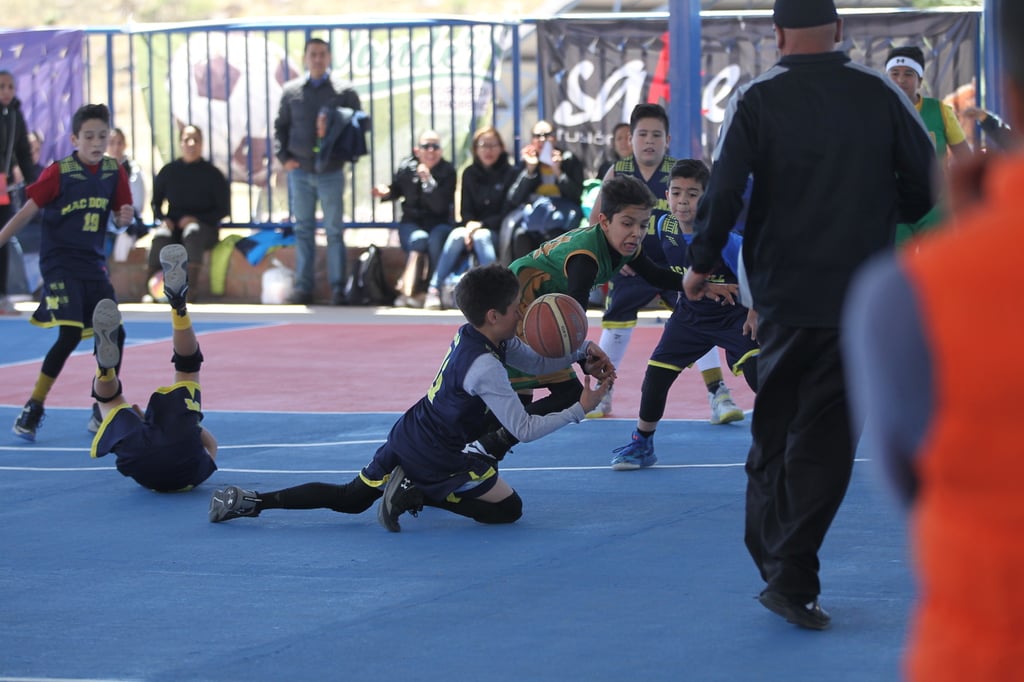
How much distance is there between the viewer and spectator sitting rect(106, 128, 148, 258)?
1628 centimetres

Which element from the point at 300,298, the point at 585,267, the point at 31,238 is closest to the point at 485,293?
the point at 585,267

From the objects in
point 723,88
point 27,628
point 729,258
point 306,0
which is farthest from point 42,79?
point 306,0

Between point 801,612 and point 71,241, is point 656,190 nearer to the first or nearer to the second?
point 71,241

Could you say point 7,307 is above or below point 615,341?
below

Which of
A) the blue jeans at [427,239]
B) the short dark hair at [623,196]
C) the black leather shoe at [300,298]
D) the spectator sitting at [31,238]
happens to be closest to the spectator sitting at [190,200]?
the black leather shoe at [300,298]

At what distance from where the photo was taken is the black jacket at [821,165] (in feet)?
15.7

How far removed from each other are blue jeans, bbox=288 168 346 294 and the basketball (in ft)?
30.6

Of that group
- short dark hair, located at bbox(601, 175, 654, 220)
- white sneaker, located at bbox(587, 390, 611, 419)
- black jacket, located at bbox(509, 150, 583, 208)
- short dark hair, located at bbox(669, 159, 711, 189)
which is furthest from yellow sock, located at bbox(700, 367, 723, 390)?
black jacket, located at bbox(509, 150, 583, 208)

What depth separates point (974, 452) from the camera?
1.78m

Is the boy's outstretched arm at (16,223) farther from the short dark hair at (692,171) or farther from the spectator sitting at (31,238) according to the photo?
the spectator sitting at (31,238)

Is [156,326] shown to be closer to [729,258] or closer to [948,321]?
[729,258]

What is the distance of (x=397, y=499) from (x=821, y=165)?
2.39 metres

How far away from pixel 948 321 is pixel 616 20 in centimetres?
1475

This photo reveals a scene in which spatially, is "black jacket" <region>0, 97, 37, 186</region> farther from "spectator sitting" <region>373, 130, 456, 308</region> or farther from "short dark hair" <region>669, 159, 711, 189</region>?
"short dark hair" <region>669, 159, 711, 189</region>
